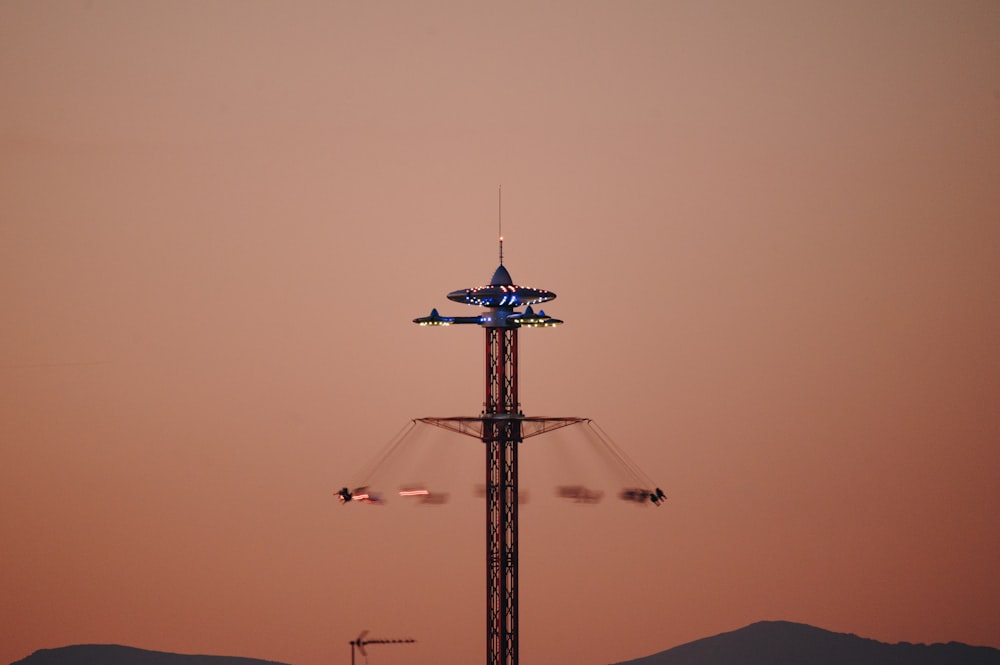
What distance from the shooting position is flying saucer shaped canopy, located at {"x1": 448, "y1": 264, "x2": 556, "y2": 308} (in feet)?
270

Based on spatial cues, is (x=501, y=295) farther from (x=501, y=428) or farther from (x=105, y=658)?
(x=105, y=658)

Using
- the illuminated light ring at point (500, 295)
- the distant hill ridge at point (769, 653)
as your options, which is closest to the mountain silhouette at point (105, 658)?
the distant hill ridge at point (769, 653)

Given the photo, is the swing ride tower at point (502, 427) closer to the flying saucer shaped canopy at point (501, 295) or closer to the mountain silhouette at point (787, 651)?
the flying saucer shaped canopy at point (501, 295)

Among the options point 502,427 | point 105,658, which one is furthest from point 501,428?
point 105,658

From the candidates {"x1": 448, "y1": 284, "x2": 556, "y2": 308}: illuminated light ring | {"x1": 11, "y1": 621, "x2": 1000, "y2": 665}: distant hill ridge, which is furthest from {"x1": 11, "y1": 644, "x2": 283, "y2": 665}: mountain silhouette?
{"x1": 448, "y1": 284, "x2": 556, "y2": 308}: illuminated light ring

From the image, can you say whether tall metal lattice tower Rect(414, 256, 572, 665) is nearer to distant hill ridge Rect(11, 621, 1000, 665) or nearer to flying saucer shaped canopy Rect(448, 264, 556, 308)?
flying saucer shaped canopy Rect(448, 264, 556, 308)

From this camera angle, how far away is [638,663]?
172m

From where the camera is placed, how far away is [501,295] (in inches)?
3236

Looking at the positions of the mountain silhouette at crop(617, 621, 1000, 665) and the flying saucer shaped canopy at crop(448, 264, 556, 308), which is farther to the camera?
the mountain silhouette at crop(617, 621, 1000, 665)

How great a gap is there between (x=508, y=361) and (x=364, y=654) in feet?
83.1

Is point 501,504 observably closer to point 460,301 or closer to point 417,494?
point 417,494

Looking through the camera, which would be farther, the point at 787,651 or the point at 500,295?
the point at 787,651

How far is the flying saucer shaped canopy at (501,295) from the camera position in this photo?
270 feet

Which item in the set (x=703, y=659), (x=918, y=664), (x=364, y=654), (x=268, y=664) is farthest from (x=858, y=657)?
(x=364, y=654)
